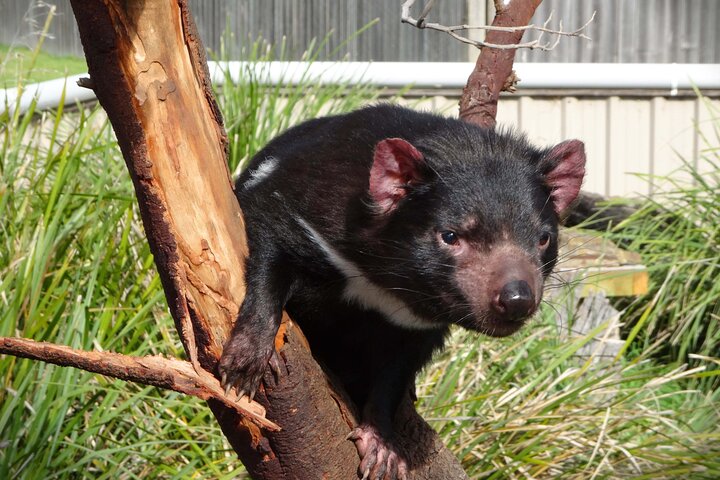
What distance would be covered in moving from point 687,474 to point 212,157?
2.17 m

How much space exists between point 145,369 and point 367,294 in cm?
73

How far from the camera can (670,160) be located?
6953 millimetres

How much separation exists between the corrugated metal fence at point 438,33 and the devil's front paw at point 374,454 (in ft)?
17.6

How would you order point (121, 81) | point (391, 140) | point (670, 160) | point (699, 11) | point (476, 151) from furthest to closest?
1. point (699, 11)
2. point (670, 160)
3. point (476, 151)
4. point (391, 140)
5. point (121, 81)

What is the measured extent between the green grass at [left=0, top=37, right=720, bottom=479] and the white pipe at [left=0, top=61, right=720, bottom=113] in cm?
174

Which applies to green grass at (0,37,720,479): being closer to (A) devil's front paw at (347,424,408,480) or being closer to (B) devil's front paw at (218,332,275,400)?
(A) devil's front paw at (347,424,408,480)

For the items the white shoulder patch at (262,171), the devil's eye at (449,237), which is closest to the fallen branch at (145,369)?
the devil's eye at (449,237)

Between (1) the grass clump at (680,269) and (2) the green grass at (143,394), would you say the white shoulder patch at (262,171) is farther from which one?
(1) the grass clump at (680,269)

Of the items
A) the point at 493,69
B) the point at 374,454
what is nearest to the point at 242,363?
the point at 374,454

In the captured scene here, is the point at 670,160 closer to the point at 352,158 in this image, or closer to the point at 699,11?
the point at 699,11

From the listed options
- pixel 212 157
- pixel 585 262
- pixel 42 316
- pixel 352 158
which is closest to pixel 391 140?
pixel 352 158

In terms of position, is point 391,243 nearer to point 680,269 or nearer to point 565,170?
point 565,170

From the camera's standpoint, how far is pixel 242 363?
6.32 ft

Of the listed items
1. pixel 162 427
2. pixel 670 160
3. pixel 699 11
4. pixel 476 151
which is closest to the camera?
pixel 476 151
